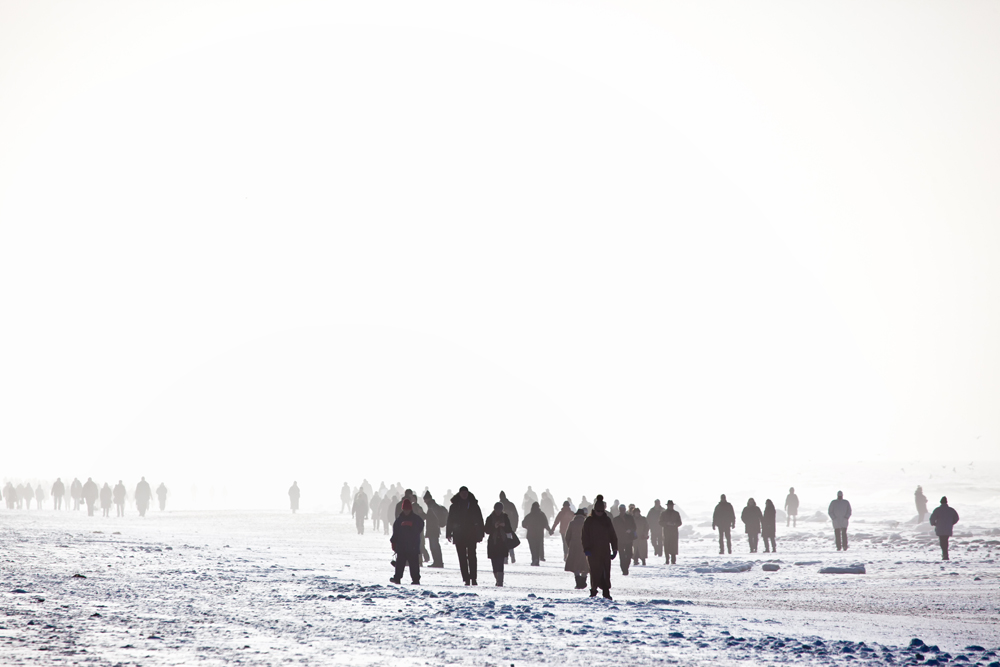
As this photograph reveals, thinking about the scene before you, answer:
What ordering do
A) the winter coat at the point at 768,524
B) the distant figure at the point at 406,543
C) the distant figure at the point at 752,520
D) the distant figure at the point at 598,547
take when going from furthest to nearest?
the distant figure at the point at 752,520 < the winter coat at the point at 768,524 < the distant figure at the point at 406,543 < the distant figure at the point at 598,547

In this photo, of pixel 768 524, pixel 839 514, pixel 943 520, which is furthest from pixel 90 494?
pixel 943 520

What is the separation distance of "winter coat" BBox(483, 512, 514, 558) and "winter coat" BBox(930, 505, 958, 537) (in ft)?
39.6

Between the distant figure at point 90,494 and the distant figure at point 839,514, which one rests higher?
the distant figure at point 90,494

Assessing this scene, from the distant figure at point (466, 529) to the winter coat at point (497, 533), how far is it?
0.35 metres

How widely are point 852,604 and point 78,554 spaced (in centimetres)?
1704

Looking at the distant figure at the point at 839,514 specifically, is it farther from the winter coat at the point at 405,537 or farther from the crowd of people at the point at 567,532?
the winter coat at the point at 405,537

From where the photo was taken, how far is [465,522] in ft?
68.4

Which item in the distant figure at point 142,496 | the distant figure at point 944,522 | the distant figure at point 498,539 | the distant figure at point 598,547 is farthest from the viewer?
the distant figure at point 142,496

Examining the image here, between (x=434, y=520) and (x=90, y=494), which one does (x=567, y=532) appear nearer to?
(x=434, y=520)

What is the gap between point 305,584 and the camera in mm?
19531

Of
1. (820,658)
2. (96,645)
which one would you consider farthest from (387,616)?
(820,658)

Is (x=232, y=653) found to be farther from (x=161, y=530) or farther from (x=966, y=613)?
(x=161, y=530)

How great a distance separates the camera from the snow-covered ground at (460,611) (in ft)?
38.9

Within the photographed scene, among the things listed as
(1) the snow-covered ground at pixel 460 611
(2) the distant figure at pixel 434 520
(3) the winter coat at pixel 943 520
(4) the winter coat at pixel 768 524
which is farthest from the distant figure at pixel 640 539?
(3) the winter coat at pixel 943 520
